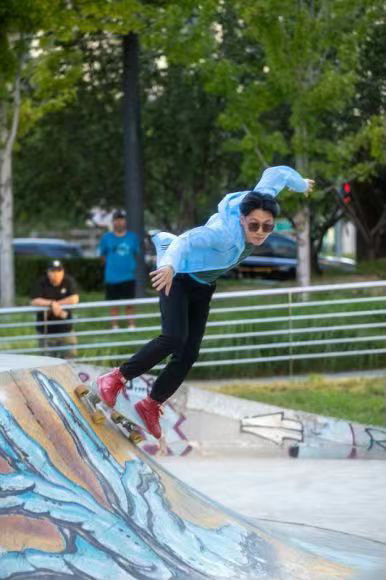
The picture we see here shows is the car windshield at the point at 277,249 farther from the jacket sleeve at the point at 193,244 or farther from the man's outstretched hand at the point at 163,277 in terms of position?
the man's outstretched hand at the point at 163,277

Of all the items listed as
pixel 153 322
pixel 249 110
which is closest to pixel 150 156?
pixel 249 110

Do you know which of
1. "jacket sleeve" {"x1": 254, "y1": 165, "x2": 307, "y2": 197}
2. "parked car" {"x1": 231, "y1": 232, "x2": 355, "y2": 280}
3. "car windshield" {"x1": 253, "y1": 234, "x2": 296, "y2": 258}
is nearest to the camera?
"jacket sleeve" {"x1": 254, "y1": 165, "x2": 307, "y2": 197}

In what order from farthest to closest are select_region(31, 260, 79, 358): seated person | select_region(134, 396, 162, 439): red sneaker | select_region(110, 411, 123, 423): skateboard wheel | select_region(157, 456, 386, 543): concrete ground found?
select_region(31, 260, 79, 358): seated person < select_region(157, 456, 386, 543): concrete ground < select_region(134, 396, 162, 439): red sneaker < select_region(110, 411, 123, 423): skateboard wheel

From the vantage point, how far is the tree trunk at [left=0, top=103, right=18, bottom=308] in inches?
799

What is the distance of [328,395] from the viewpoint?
12.4m

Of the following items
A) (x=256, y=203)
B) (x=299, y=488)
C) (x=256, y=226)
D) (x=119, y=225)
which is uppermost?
(x=256, y=203)

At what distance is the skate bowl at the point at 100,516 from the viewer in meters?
5.45

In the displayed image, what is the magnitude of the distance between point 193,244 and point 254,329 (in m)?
6.35

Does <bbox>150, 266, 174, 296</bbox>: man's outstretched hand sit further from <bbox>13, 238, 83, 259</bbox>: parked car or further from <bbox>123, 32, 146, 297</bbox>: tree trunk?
<bbox>13, 238, 83, 259</bbox>: parked car

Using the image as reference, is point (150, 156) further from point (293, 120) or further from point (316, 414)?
point (316, 414)

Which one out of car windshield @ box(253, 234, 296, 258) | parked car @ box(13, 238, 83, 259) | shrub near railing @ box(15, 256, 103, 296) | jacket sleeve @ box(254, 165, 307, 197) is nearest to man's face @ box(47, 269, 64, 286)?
jacket sleeve @ box(254, 165, 307, 197)

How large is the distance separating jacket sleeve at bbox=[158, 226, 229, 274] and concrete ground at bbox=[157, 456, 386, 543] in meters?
2.05

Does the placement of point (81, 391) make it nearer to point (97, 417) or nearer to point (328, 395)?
point (97, 417)

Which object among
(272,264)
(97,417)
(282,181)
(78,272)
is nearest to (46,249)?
(272,264)
